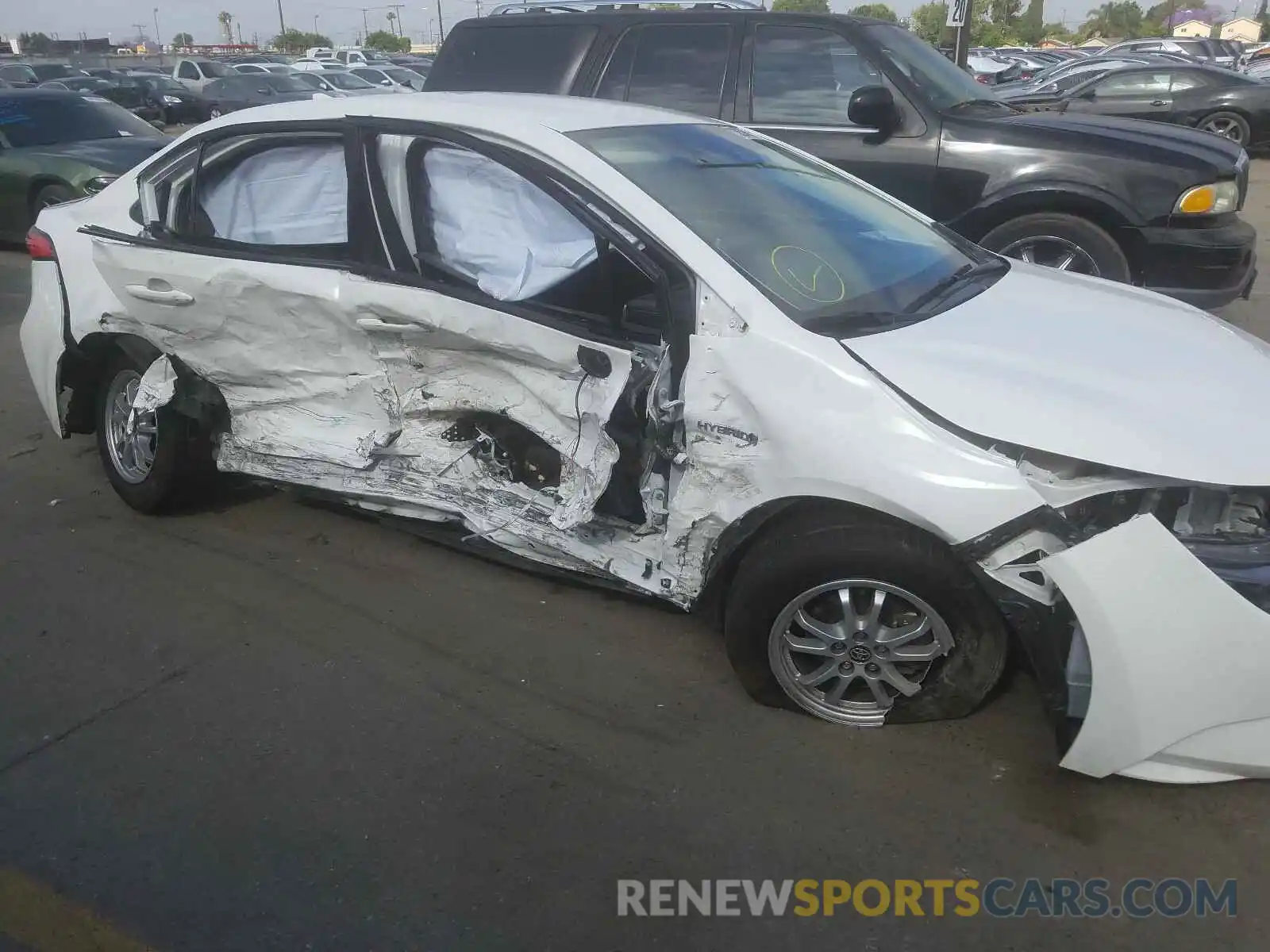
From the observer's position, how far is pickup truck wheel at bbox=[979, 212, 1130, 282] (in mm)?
6148

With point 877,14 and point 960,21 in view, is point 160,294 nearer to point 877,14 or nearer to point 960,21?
point 960,21

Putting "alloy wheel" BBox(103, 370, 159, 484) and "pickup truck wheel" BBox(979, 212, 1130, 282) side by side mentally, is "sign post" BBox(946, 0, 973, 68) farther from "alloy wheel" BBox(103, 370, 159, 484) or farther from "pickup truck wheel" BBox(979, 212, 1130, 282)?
"alloy wheel" BBox(103, 370, 159, 484)

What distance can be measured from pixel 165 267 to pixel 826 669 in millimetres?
2952

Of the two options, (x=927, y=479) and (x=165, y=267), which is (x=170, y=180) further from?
(x=927, y=479)

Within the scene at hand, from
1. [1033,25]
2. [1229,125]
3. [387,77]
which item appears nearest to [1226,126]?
[1229,125]

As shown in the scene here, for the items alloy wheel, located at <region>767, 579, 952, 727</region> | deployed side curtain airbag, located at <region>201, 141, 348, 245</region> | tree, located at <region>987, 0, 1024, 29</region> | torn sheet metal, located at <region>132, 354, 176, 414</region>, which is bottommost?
alloy wheel, located at <region>767, 579, 952, 727</region>

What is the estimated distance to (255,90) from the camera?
23797mm

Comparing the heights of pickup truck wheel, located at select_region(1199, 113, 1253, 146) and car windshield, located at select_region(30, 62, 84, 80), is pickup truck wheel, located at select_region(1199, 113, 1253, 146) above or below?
below

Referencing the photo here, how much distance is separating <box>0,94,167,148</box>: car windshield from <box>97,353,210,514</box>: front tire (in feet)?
24.7

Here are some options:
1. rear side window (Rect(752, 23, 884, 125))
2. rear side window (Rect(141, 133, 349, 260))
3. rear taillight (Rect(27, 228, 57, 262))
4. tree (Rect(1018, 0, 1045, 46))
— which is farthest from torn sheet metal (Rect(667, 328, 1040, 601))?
tree (Rect(1018, 0, 1045, 46))

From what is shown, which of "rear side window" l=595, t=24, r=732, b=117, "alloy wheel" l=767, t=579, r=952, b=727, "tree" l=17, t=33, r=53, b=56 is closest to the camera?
"alloy wheel" l=767, t=579, r=952, b=727

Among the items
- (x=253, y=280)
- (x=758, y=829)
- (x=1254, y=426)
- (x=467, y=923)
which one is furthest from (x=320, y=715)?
(x=1254, y=426)

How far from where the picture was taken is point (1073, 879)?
2574 millimetres

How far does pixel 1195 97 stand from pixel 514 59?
13.2 m
